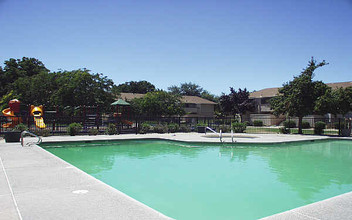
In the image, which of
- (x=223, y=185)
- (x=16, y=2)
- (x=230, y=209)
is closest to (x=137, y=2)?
(x=16, y=2)

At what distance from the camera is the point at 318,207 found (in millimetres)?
4516

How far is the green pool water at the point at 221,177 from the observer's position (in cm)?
637

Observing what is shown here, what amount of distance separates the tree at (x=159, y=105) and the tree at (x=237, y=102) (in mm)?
10515

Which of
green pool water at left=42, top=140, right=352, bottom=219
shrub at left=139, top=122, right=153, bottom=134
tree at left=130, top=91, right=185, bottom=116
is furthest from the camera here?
tree at left=130, top=91, right=185, bottom=116

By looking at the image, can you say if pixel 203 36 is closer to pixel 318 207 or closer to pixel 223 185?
pixel 223 185

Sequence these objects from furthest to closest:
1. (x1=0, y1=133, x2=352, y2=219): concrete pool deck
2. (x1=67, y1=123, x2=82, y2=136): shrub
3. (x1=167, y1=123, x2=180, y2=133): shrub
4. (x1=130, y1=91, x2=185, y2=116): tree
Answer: (x1=130, y1=91, x2=185, y2=116): tree, (x1=167, y1=123, x2=180, y2=133): shrub, (x1=67, y1=123, x2=82, y2=136): shrub, (x1=0, y1=133, x2=352, y2=219): concrete pool deck

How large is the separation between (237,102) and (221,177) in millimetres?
37882

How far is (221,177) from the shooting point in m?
8.93

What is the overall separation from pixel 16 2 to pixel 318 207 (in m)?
11.1

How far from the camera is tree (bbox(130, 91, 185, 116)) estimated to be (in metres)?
37.1

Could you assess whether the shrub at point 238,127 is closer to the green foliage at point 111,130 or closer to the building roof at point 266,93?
the green foliage at point 111,130

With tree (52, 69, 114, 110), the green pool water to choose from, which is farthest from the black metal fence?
the green pool water

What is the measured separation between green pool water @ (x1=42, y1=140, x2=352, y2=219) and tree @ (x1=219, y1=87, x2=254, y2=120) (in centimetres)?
3029

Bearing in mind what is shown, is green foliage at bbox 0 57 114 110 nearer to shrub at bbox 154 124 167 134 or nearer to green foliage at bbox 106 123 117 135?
green foliage at bbox 106 123 117 135
